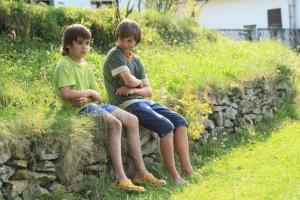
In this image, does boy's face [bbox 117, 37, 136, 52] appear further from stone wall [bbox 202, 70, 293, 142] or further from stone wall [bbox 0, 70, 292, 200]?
stone wall [bbox 202, 70, 293, 142]

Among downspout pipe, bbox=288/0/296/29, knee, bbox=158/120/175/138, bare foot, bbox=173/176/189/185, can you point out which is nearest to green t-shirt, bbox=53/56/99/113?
knee, bbox=158/120/175/138

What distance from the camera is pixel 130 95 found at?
5719 mm

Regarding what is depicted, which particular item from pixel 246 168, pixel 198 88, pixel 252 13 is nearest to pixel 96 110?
pixel 246 168

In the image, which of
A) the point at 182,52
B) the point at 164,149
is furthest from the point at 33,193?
the point at 182,52

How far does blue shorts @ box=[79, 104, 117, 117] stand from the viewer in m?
5.21

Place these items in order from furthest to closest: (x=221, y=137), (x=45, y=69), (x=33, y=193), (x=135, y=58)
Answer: (x=221, y=137) → (x=45, y=69) → (x=135, y=58) → (x=33, y=193)

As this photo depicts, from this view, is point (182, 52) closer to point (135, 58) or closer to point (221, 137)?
point (221, 137)

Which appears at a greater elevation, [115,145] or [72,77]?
[72,77]

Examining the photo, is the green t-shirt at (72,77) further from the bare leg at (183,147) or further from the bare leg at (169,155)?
the bare leg at (183,147)

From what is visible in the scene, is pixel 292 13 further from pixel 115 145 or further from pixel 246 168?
pixel 115 145

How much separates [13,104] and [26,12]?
3.36m

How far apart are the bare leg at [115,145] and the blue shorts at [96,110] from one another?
73 millimetres

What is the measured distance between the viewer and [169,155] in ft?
18.6

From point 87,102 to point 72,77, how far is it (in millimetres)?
260
